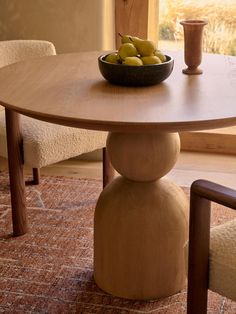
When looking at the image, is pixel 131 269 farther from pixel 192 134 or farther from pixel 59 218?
pixel 192 134

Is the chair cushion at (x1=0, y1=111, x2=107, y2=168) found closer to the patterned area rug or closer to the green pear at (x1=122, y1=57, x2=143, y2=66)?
the patterned area rug

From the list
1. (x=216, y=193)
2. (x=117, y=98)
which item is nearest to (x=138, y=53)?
(x=117, y=98)

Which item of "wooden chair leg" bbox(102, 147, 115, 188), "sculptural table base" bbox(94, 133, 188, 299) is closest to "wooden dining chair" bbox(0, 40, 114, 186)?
"wooden chair leg" bbox(102, 147, 115, 188)

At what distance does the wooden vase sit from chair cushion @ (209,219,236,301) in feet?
2.48

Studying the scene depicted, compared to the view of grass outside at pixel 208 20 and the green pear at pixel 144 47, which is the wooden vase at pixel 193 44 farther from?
the view of grass outside at pixel 208 20

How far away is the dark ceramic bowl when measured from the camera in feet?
6.09

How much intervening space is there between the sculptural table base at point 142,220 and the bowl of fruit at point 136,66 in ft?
0.57

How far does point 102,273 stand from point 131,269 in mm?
122

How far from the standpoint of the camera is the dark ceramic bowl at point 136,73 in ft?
6.09

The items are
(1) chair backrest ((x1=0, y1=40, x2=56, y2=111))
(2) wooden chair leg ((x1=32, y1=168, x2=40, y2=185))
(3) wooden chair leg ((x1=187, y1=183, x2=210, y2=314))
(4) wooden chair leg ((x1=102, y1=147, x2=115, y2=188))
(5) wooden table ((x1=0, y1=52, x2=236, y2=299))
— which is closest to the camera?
(3) wooden chair leg ((x1=187, y1=183, x2=210, y2=314))

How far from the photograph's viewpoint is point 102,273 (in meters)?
2.08

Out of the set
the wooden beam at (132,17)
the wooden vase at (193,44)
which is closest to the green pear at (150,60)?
the wooden vase at (193,44)

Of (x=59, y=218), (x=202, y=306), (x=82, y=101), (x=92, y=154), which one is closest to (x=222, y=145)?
(x=92, y=154)

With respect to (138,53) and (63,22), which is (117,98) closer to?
(138,53)
